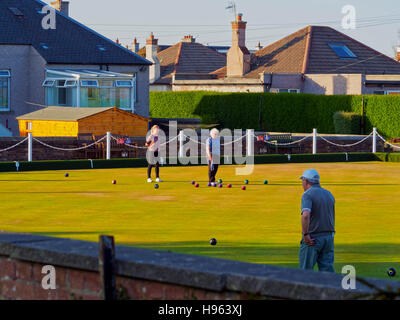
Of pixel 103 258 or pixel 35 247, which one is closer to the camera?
pixel 103 258

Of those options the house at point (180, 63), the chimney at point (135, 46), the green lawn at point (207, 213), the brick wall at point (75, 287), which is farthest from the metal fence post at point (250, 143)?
the chimney at point (135, 46)

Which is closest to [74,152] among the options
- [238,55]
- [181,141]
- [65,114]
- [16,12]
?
[65,114]

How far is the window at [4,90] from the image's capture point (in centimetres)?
4078

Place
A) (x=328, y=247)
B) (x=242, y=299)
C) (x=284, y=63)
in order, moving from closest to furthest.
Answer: (x=242, y=299) → (x=328, y=247) → (x=284, y=63)

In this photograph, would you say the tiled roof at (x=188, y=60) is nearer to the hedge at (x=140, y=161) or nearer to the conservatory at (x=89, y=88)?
the conservatory at (x=89, y=88)

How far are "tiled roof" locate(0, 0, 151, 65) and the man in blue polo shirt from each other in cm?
3356

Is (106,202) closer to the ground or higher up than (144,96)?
closer to the ground

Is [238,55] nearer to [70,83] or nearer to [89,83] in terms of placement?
[89,83]

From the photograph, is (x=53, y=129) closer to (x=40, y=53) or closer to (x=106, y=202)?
(x=40, y=53)

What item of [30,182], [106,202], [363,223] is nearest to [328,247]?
[363,223]

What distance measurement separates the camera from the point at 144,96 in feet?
147

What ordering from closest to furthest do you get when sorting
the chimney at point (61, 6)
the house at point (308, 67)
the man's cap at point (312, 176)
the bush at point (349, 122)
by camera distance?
the man's cap at point (312, 176), the bush at point (349, 122), the chimney at point (61, 6), the house at point (308, 67)

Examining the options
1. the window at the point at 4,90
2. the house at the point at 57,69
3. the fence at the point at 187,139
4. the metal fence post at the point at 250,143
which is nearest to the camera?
the fence at the point at 187,139
